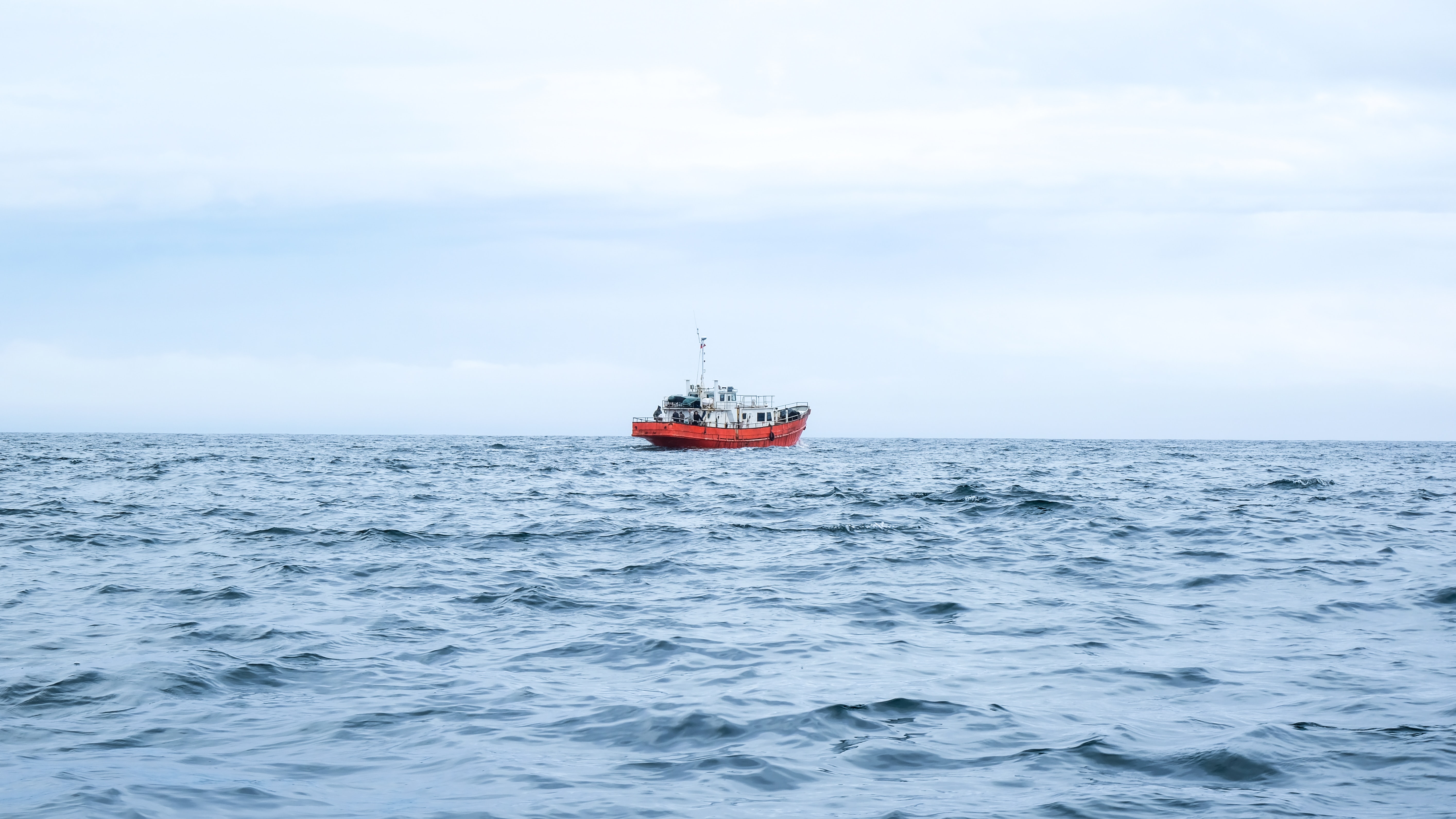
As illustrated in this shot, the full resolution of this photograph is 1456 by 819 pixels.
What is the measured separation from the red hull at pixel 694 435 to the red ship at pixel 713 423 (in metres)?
0.03

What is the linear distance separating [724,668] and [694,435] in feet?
209

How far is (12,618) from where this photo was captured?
484 inches

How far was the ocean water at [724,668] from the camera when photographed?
6.83 m

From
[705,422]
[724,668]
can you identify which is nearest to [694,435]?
[705,422]

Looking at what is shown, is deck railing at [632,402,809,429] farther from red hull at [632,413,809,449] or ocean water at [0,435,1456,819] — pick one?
ocean water at [0,435,1456,819]

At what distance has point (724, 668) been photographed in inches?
405

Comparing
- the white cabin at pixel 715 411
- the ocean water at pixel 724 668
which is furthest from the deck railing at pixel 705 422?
the ocean water at pixel 724 668

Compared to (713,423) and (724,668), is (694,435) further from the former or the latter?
(724,668)

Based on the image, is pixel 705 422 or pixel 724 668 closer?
pixel 724 668

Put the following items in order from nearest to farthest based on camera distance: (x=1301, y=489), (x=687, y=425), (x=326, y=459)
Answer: (x=1301, y=489) < (x=326, y=459) < (x=687, y=425)

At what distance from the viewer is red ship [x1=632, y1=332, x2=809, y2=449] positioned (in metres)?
74.2

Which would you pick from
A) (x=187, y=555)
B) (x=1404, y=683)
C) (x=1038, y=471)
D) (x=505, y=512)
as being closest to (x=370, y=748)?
(x=1404, y=683)

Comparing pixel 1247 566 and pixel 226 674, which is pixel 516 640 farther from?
pixel 1247 566

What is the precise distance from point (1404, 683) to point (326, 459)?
219 ft
